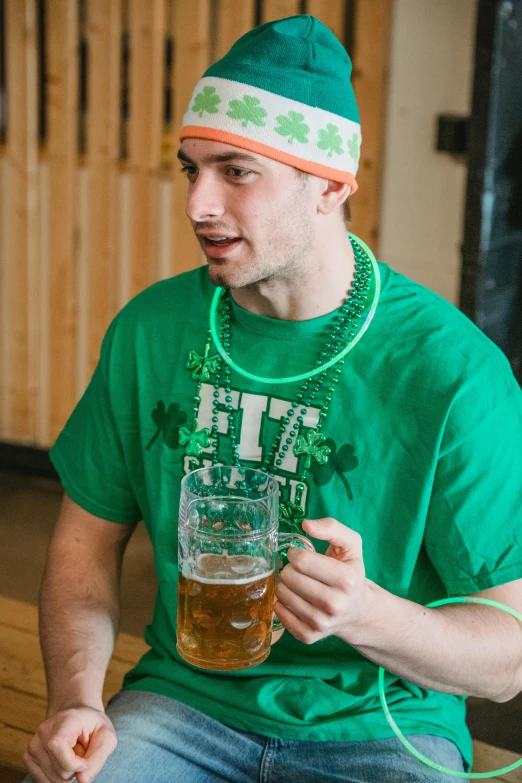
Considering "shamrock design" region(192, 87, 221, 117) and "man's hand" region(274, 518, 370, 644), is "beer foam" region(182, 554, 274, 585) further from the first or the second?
"shamrock design" region(192, 87, 221, 117)

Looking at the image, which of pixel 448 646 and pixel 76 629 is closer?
pixel 448 646

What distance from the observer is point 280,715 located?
5.13 feet

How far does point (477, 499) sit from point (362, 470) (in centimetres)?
19

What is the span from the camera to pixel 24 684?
2.16m

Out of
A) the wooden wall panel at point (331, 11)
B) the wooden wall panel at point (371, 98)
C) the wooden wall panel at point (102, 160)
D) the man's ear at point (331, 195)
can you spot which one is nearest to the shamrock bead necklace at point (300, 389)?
the man's ear at point (331, 195)

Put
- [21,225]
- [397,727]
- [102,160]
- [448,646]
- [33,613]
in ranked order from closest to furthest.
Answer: [448,646] < [397,727] < [33,613] < [102,160] < [21,225]

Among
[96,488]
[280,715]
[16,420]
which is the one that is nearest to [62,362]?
[16,420]

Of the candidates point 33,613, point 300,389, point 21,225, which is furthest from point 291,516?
point 21,225

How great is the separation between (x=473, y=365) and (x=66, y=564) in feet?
2.57

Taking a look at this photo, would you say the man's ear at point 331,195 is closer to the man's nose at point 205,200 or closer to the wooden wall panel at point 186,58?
the man's nose at point 205,200

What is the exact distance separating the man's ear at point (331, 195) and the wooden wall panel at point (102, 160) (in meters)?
2.47

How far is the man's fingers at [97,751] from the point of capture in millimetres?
1410

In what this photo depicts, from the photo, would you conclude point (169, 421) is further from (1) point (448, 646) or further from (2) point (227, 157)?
(1) point (448, 646)

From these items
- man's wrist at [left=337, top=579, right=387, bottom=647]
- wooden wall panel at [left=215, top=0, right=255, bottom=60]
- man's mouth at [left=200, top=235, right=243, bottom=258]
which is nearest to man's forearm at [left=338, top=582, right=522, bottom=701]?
man's wrist at [left=337, top=579, right=387, bottom=647]
